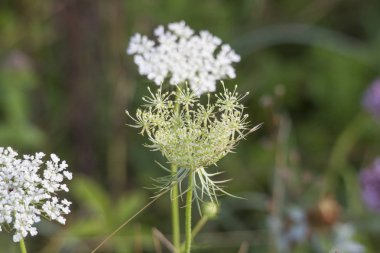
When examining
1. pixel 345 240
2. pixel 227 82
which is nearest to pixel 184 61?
pixel 345 240

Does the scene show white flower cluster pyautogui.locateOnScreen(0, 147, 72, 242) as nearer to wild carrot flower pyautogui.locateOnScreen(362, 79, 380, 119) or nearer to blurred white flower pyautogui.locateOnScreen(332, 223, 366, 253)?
blurred white flower pyautogui.locateOnScreen(332, 223, 366, 253)

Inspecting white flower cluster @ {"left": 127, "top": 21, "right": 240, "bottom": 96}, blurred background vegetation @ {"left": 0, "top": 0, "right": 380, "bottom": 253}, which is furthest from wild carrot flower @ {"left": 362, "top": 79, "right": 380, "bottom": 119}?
white flower cluster @ {"left": 127, "top": 21, "right": 240, "bottom": 96}

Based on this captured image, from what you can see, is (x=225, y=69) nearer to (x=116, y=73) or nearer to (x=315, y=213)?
(x=315, y=213)

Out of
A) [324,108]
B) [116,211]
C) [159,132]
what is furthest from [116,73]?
[159,132]

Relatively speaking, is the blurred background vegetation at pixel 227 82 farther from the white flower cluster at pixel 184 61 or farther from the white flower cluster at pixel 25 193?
the white flower cluster at pixel 25 193

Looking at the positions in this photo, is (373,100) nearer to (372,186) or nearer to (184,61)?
(372,186)
